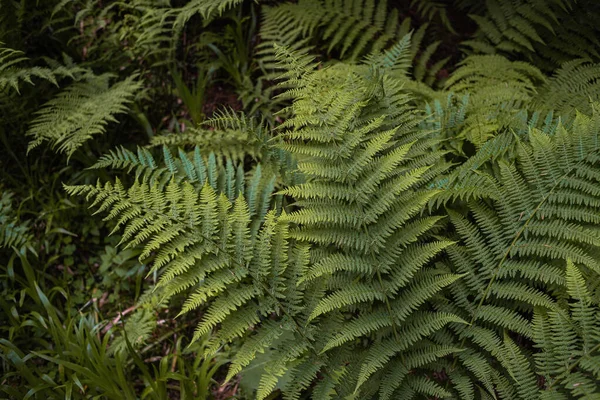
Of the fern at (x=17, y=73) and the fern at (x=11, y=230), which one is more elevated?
the fern at (x=17, y=73)

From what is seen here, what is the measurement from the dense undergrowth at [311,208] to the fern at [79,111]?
0.06 feet

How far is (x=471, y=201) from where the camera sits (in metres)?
2.53

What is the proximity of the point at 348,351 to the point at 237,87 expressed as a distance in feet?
7.25

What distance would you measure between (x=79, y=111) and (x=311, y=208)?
6.34 ft

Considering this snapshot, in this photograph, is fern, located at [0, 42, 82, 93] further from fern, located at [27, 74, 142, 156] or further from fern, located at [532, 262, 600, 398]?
fern, located at [532, 262, 600, 398]

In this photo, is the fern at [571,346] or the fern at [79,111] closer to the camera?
the fern at [571,346]

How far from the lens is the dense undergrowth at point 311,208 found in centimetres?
234

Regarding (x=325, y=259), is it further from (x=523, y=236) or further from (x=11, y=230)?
(x=11, y=230)

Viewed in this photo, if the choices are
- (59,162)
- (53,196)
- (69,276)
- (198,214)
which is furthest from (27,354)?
(198,214)

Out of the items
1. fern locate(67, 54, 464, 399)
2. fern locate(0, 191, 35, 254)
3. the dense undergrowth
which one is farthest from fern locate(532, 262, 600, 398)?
fern locate(0, 191, 35, 254)

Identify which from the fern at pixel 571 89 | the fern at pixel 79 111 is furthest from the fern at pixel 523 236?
the fern at pixel 79 111

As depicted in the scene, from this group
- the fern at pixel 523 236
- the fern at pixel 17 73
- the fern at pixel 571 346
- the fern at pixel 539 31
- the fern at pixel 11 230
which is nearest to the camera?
the fern at pixel 571 346

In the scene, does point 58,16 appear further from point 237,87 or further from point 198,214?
point 198,214

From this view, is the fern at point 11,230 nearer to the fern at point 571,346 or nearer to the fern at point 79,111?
the fern at point 79,111
